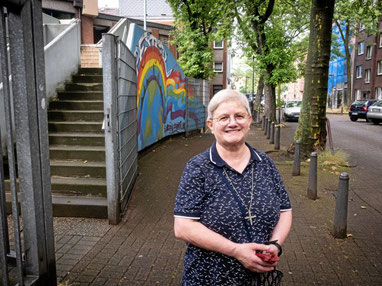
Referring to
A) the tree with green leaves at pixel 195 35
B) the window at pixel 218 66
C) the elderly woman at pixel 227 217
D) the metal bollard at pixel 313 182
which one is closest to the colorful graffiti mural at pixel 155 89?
the metal bollard at pixel 313 182

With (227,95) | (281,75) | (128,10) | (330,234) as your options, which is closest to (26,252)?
(227,95)

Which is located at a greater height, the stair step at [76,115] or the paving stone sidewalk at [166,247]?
the stair step at [76,115]

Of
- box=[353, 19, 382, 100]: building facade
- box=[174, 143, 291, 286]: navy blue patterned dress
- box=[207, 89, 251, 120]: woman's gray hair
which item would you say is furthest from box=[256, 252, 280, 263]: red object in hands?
box=[353, 19, 382, 100]: building facade

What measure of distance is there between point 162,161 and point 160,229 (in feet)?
13.9

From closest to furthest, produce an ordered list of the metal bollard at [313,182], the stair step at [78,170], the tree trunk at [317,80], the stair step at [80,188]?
the stair step at [80,188]
the stair step at [78,170]
the metal bollard at [313,182]
the tree trunk at [317,80]

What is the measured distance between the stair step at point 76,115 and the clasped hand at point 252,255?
5.92 metres

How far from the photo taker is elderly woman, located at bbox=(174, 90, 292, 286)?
195cm

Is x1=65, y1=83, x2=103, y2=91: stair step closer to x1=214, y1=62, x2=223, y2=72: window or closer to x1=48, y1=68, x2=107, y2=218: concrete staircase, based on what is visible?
x1=48, y1=68, x2=107, y2=218: concrete staircase

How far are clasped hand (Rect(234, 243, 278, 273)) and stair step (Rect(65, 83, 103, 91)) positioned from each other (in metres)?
7.10

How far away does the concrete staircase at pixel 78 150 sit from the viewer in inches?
206

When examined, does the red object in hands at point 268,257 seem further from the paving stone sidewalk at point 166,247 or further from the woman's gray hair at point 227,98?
the paving stone sidewalk at point 166,247

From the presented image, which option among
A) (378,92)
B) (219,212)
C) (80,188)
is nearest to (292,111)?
(378,92)

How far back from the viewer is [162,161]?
9.00 meters

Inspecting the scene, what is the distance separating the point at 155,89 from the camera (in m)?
10.4
